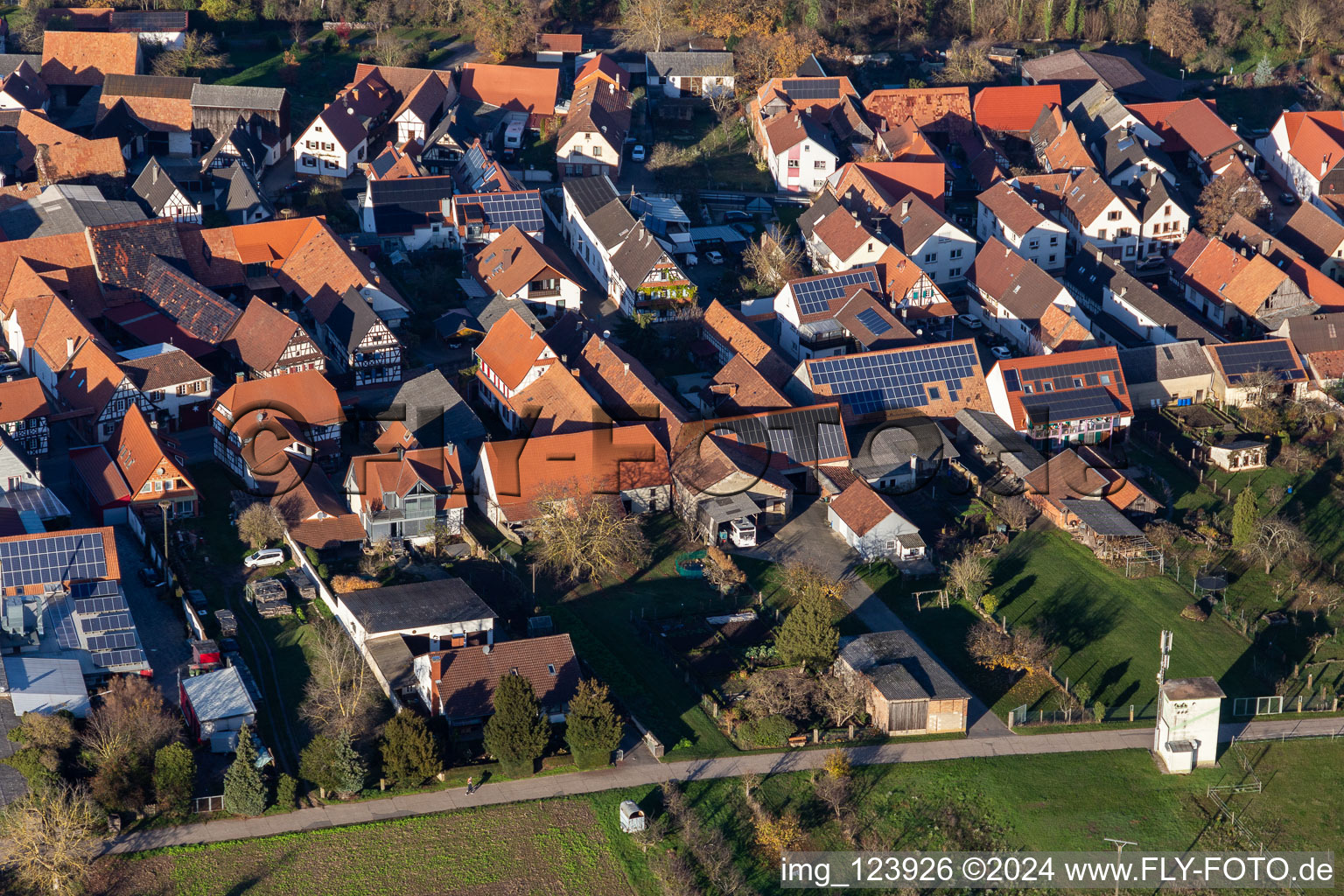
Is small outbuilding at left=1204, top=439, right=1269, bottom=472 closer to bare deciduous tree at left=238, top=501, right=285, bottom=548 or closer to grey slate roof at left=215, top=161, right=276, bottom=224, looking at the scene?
bare deciduous tree at left=238, top=501, right=285, bottom=548

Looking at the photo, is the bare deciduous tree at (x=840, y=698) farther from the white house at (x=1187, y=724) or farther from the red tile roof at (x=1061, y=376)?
the red tile roof at (x=1061, y=376)

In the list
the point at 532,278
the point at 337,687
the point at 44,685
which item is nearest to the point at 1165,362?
the point at 532,278

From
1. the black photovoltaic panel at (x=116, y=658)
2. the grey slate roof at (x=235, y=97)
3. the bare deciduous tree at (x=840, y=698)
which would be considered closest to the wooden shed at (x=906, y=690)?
the bare deciduous tree at (x=840, y=698)

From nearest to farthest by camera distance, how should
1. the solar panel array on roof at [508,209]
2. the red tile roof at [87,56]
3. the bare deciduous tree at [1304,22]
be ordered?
the solar panel array on roof at [508,209], the red tile roof at [87,56], the bare deciduous tree at [1304,22]

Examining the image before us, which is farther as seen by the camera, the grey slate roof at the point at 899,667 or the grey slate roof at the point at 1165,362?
the grey slate roof at the point at 1165,362

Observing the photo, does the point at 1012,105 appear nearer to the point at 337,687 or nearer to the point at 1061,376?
the point at 1061,376
